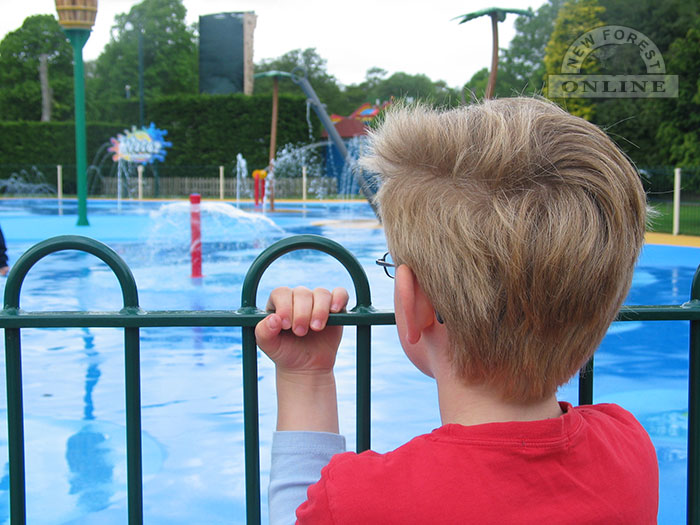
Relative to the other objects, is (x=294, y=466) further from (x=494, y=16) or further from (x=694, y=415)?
(x=494, y=16)

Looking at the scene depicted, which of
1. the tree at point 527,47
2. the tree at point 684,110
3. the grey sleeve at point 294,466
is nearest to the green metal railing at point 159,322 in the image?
the grey sleeve at point 294,466

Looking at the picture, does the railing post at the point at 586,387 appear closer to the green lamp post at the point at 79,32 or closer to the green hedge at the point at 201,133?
the green lamp post at the point at 79,32

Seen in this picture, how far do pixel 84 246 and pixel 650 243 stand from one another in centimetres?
1129

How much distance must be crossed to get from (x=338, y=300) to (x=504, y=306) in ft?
1.03

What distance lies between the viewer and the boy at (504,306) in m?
0.75

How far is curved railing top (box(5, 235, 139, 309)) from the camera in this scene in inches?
41.4

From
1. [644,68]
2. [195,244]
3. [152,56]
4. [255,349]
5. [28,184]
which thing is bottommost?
[195,244]

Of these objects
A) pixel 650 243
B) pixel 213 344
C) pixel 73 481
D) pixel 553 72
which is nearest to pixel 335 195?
pixel 553 72

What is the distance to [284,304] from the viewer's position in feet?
3.26

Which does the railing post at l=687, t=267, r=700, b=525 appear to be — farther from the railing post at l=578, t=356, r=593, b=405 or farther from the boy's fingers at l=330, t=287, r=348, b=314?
the boy's fingers at l=330, t=287, r=348, b=314

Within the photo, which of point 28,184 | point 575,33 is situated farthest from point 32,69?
point 575,33

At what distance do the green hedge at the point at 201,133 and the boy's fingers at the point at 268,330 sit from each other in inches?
1034

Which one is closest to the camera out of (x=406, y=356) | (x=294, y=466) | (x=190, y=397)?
(x=294, y=466)

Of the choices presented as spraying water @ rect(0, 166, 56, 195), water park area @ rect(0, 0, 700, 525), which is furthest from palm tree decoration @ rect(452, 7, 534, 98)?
spraying water @ rect(0, 166, 56, 195)
